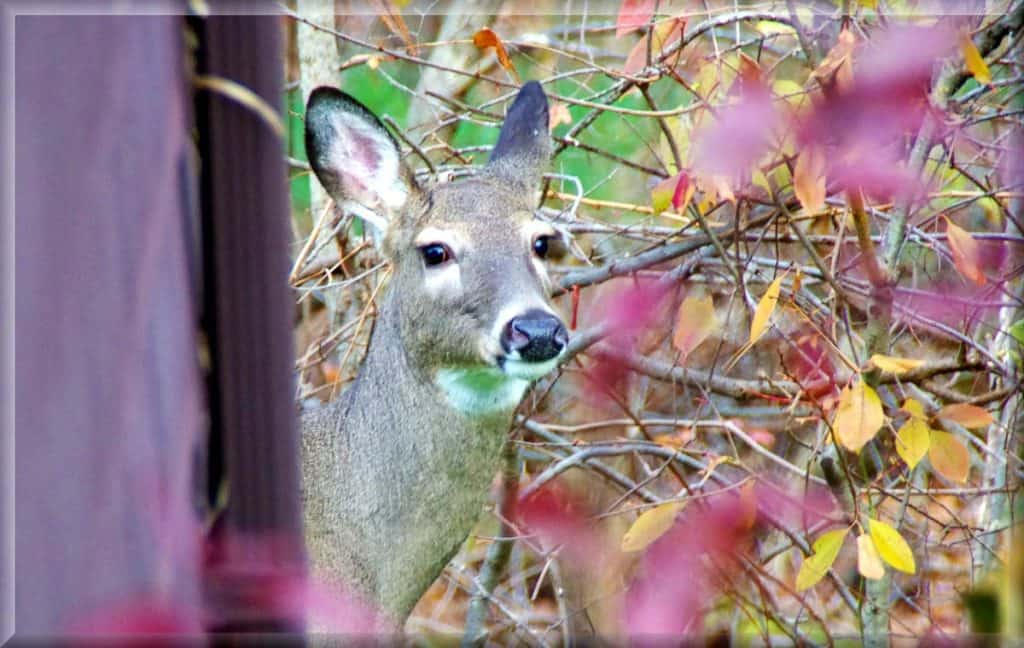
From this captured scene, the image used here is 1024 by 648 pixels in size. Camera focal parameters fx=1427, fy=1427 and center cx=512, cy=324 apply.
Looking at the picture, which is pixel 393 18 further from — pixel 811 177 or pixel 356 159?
pixel 811 177

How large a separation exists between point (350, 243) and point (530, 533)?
1.41m

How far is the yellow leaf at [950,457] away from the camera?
3252 millimetres

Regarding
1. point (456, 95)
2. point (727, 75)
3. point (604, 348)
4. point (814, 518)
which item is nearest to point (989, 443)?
point (814, 518)

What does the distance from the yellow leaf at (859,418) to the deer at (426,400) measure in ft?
2.69

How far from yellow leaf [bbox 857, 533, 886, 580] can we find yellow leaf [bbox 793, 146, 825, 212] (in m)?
0.75

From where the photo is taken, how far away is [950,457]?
A: 3.26m

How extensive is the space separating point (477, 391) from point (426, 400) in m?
0.16

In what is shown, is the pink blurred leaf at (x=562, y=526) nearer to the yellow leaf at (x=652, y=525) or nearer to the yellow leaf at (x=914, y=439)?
the yellow leaf at (x=652, y=525)

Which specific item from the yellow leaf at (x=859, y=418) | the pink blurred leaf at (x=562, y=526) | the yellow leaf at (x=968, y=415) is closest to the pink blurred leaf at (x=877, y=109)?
the yellow leaf at (x=859, y=418)

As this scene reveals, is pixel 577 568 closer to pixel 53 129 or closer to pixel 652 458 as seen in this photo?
pixel 652 458

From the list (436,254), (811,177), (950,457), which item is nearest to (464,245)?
(436,254)

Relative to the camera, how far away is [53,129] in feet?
3.75

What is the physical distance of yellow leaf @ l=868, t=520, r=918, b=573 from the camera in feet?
9.76

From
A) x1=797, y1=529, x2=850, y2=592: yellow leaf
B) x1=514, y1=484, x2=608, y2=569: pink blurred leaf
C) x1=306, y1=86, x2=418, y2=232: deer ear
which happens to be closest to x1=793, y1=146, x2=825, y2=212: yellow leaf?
x1=797, y1=529, x2=850, y2=592: yellow leaf
